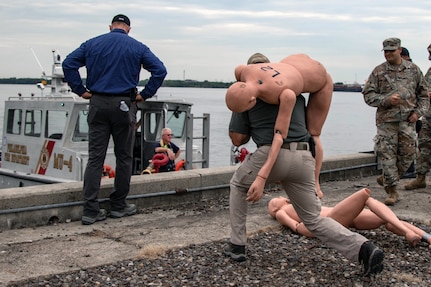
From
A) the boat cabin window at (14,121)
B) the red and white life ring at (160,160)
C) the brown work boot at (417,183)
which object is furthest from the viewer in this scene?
the boat cabin window at (14,121)

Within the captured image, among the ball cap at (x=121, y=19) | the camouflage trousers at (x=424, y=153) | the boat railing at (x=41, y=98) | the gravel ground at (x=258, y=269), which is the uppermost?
the ball cap at (x=121, y=19)

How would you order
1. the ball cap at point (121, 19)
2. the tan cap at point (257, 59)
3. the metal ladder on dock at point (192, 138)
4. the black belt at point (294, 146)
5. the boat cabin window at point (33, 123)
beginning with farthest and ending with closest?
the boat cabin window at point (33, 123), the metal ladder on dock at point (192, 138), the ball cap at point (121, 19), the tan cap at point (257, 59), the black belt at point (294, 146)

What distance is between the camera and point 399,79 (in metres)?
7.55

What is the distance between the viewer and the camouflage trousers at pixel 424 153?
859cm

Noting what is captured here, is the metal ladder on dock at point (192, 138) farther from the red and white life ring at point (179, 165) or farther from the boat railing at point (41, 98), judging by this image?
the boat railing at point (41, 98)

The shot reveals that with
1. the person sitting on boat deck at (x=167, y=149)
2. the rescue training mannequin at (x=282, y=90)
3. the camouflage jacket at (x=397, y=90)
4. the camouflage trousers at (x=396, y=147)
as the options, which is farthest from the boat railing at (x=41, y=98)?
the rescue training mannequin at (x=282, y=90)

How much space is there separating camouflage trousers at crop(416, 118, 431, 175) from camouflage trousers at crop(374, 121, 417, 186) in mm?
1004

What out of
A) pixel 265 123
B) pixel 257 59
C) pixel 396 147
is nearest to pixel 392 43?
pixel 396 147

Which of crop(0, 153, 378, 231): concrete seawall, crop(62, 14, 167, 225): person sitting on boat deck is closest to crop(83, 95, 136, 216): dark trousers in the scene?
crop(62, 14, 167, 225): person sitting on boat deck

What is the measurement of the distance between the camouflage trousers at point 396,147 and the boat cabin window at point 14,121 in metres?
7.98

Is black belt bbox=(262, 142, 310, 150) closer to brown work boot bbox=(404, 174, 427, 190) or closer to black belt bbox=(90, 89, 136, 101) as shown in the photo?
black belt bbox=(90, 89, 136, 101)

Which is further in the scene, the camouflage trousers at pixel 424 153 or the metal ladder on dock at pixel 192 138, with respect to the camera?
the metal ladder on dock at pixel 192 138

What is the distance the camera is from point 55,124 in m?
12.1

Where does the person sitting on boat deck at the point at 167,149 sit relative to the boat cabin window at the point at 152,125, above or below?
below
